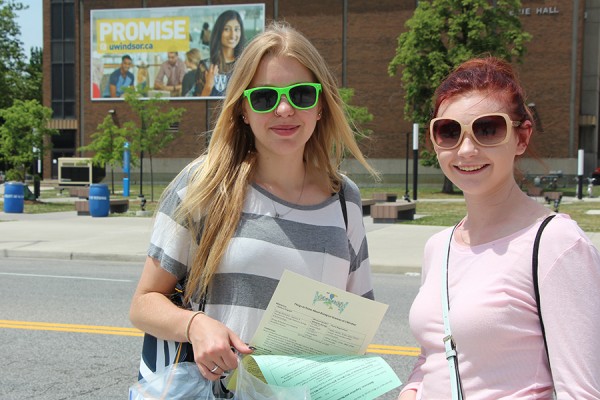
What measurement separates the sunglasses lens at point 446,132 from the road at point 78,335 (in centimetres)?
361

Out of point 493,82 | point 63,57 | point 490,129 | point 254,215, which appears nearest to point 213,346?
point 254,215

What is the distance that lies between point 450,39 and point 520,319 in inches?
1549

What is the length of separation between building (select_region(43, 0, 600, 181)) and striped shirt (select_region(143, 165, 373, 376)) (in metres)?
37.6

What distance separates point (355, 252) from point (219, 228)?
0.51m

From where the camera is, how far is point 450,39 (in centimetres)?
3909

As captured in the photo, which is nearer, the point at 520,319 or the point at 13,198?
the point at 520,319

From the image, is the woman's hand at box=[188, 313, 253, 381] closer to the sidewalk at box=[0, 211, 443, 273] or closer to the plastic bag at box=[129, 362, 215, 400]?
the plastic bag at box=[129, 362, 215, 400]

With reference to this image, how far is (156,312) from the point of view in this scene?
2.09 m

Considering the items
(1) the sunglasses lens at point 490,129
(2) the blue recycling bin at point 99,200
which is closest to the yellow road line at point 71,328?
(1) the sunglasses lens at point 490,129

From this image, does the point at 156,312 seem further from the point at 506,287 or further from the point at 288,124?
the point at 506,287

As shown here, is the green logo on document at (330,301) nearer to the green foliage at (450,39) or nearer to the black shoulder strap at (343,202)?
the black shoulder strap at (343,202)

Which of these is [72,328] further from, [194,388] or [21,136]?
[21,136]

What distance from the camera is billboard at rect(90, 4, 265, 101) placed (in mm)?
49562

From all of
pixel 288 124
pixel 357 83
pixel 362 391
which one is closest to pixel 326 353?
pixel 362 391
